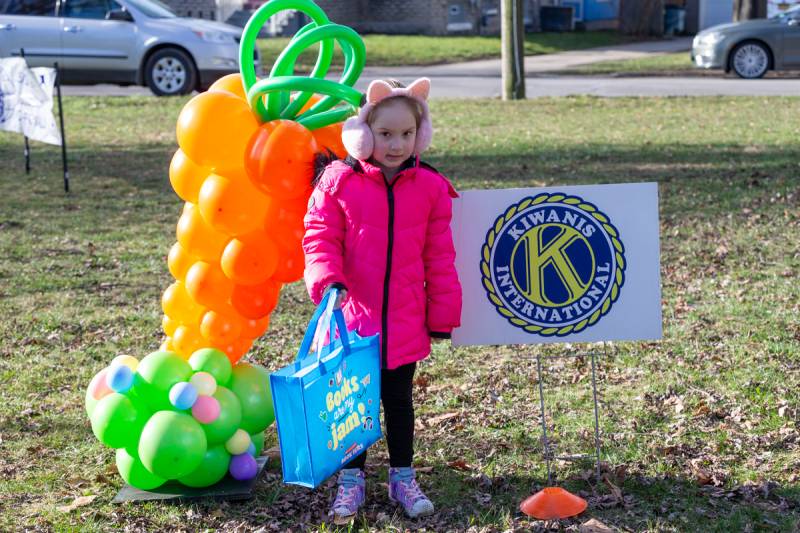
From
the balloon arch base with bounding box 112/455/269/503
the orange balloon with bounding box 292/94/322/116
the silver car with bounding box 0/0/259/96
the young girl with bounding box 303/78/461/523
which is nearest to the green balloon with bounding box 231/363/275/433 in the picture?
the balloon arch base with bounding box 112/455/269/503

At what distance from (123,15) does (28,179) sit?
5705 mm

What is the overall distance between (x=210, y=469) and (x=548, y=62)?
24184 millimetres

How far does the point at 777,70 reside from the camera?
2072 cm

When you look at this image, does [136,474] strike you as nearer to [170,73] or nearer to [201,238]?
[201,238]

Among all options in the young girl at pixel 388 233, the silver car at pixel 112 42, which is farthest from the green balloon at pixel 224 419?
the silver car at pixel 112 42

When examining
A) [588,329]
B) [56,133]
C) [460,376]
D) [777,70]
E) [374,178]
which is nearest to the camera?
[374,178]

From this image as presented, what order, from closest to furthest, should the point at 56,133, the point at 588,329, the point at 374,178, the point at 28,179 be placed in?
the point at 374,178 → the point at 588,329 → the point at 56,133 → the point at 28,179

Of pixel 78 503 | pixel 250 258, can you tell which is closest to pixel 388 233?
pixel 250 258

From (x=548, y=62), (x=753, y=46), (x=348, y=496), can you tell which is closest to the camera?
(x=348, y=496)

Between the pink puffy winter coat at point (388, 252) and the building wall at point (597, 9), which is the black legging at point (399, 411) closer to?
the pink puffy winter coat at point (388, 252)

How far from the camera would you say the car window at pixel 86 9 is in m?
16.6

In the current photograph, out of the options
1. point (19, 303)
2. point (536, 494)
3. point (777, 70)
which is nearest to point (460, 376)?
point (536, 494)

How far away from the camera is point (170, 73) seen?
16.9m

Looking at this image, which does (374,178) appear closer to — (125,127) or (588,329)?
(588,329)
